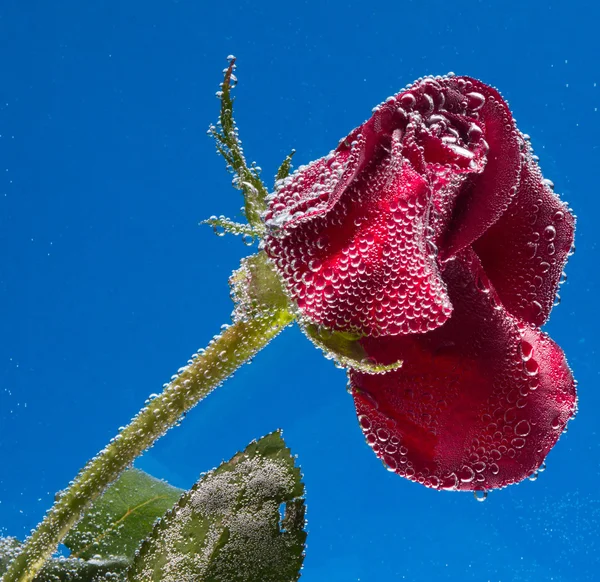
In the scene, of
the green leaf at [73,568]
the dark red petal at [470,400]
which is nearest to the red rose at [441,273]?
the dark red petal at [470,400]

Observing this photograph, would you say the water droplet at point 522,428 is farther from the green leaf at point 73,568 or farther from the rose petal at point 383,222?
the green leaf at point 73,568

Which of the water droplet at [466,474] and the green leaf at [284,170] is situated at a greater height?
the green leaf at [284,170]

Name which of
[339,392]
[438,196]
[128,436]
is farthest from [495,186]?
[339,392]

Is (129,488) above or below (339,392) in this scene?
below

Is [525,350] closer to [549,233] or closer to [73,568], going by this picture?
[549,233]

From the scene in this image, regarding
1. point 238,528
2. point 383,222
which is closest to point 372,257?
point 383,222

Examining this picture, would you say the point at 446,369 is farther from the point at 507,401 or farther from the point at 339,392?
the point at 339,392

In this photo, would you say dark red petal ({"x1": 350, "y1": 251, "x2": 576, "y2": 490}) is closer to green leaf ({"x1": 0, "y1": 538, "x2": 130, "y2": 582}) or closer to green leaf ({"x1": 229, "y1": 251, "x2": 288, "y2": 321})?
green leaf ({"x1": 229, "y1": 251, "x2": 288, "y2": 321})
